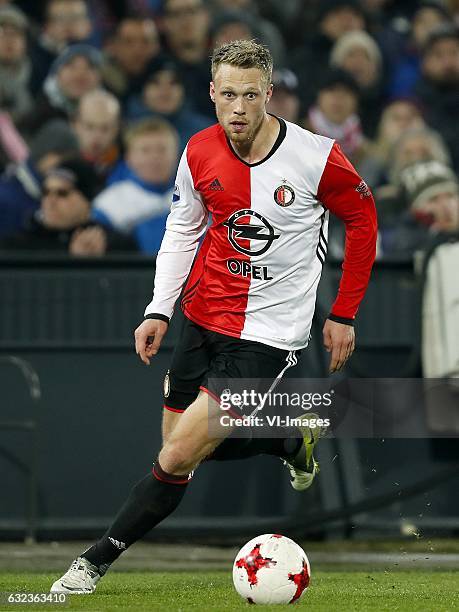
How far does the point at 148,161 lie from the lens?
1106 cm

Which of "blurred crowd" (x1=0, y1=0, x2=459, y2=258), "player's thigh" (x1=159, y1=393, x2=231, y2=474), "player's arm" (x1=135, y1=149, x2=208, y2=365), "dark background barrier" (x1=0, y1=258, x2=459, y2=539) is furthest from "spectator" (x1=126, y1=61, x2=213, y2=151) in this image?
"player's thigh" (x1=159, y1=393, x2=231, y2=474)

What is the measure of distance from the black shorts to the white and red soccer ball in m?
0.72

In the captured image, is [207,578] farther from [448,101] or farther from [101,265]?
[448,101]

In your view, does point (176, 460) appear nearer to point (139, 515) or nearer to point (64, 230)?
point (139, 515)

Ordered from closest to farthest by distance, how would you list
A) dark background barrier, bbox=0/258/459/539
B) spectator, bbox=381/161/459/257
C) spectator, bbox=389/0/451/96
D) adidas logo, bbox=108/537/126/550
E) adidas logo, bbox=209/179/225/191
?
adidas logo, bbox=108/537/126/550 → adidas logo, bbox=209/179/225/191 → dark background barrier, bbox=0/258/459/539 → spectator, bbox=381/161/459/257 → spectator, bbox=389/0/451/96

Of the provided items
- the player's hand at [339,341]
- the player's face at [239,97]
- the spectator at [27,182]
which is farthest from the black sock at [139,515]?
the spectator at [27,182]

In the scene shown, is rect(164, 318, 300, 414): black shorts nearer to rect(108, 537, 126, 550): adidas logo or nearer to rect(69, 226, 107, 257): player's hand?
rect(108, 537, 126, 550): adidas logo

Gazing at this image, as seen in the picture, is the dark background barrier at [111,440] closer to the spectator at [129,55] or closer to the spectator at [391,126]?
the spectator at [391,126]

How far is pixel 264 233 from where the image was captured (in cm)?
645

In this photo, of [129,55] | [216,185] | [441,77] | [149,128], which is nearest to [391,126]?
[441,77]

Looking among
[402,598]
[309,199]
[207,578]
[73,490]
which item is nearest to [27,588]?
[207,578]

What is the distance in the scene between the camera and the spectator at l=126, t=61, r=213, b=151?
12336 mm

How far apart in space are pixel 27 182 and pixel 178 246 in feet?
15.0

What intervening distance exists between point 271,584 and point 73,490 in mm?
4221
